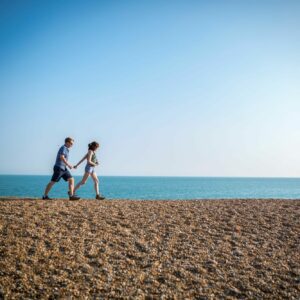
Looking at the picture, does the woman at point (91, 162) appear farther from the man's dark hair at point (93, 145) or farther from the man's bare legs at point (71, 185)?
the man's bare legs at point (71, 185)

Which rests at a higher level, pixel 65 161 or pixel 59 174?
pixel 65 161

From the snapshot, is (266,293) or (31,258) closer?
(266,293)

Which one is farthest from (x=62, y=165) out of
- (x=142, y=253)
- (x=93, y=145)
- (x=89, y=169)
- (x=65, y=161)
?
(x=142, y=253)

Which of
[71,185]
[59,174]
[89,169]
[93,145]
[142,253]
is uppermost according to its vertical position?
[93,145]

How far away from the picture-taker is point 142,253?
6770mm

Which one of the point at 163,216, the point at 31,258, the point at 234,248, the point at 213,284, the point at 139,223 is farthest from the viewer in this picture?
the point at 163,216

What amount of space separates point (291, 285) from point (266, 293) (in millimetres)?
729

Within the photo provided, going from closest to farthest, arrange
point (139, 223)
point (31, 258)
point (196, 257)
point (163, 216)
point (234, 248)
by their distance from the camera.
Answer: point (31, 258), point (196, 257), point (234, 248), point (139, 223), point (163, 216)

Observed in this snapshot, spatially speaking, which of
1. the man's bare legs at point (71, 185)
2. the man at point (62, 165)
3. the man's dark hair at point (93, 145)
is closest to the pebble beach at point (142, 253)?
the man's bare legs at point (71, 185)

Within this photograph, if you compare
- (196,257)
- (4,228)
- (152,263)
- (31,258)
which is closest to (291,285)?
(196,257)

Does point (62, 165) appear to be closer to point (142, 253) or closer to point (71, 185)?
point (71, 185)

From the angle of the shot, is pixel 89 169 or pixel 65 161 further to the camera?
pixel 89 169

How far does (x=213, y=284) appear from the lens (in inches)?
224

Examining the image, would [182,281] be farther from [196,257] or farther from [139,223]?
[139,223]
